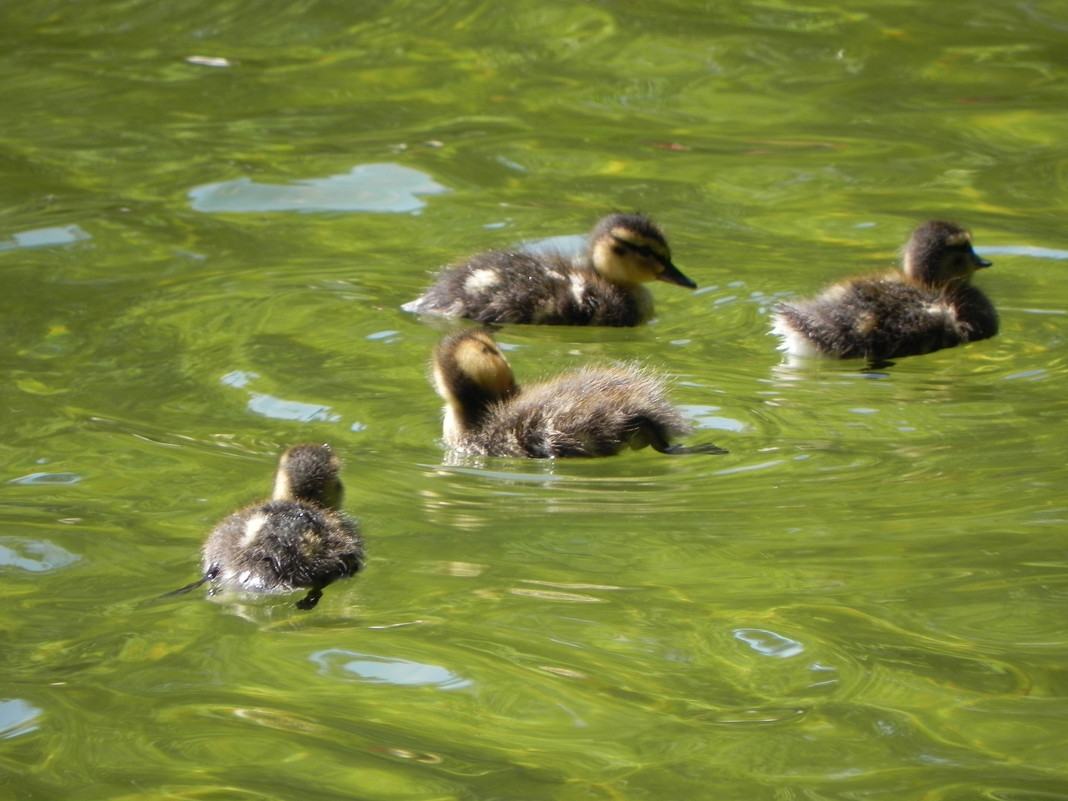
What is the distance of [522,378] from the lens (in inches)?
210

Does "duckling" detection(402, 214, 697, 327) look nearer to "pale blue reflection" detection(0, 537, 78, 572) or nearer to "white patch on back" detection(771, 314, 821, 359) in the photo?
"white patch on back" detection(771, 314, 821, 359)

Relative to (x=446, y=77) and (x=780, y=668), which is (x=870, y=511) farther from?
(x=446, y=77)

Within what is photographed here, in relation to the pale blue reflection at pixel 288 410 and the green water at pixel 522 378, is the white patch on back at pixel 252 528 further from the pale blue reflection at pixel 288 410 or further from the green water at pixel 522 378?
the pale blue reflection at pixel 288 410

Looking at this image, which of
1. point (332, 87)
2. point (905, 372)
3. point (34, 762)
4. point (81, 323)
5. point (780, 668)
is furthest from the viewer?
point (332, 87)

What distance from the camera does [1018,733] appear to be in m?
3.06

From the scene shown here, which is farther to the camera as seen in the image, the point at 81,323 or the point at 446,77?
the point at 446,77

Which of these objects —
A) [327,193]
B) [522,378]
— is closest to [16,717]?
[522,378]

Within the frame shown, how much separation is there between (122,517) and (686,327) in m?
2.33

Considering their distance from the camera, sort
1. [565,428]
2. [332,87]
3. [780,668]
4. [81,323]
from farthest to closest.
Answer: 1. [332,87]
2. [81,323]
3. [565,428]
4. [780,668]

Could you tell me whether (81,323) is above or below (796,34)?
below

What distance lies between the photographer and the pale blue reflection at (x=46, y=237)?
6.72 m

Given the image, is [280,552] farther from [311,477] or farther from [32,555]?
[32,555]

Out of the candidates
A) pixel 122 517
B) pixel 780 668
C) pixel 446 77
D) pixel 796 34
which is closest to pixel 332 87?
pixel 446 77

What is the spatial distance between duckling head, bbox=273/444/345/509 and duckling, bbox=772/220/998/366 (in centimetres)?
189
